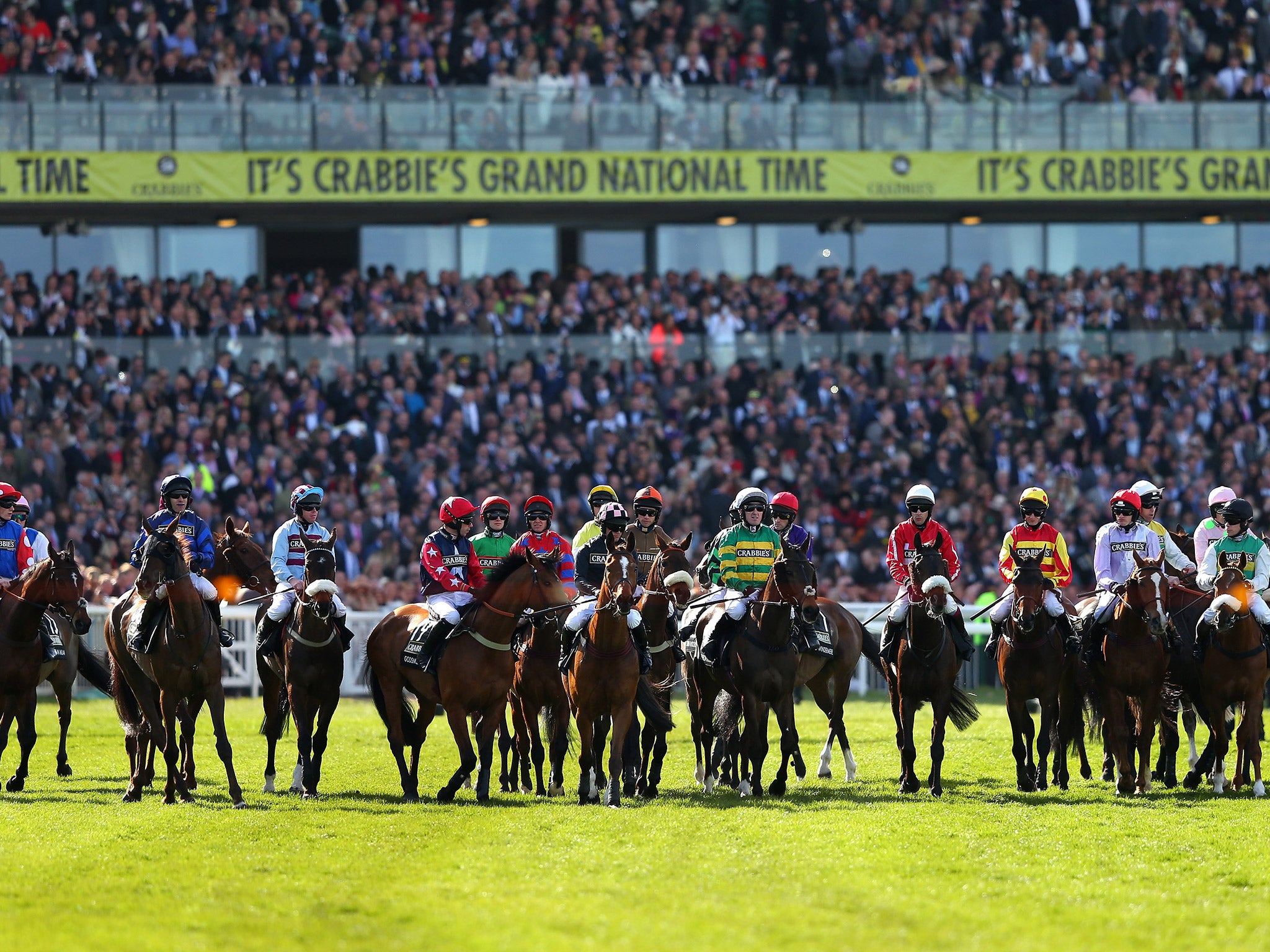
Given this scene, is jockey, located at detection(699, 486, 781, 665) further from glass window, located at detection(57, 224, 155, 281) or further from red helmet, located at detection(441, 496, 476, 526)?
glass window, located at detection(57, 224, 155, 281)

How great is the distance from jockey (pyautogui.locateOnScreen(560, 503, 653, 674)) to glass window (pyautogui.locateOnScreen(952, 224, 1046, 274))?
2050 cm

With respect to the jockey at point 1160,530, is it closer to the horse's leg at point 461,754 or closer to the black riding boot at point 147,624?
the horse's leg at point 461,754

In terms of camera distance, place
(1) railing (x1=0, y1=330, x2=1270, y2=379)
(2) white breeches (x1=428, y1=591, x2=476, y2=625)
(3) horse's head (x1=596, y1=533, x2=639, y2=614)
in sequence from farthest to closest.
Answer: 1. (1) railing (x1=0, y1=330, x2=1270, y2=379)
2. (2) white breeches (x1=428, y1=591, x2=476, y2=625)
3. (3) horse's head (x1=596, y1=533, x2=639, y2=614)

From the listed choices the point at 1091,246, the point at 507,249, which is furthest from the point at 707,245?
the point at 1091,246

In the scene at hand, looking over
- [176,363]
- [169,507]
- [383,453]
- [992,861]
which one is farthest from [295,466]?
[992,861]

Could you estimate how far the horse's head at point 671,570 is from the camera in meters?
12.7

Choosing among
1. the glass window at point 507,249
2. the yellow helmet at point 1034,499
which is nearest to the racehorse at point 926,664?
the yellow helmet at point 1034,499

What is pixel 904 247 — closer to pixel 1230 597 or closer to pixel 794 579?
pixel 1230 597

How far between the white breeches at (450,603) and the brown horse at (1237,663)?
5.24 metres

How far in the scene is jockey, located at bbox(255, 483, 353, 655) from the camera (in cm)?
1330

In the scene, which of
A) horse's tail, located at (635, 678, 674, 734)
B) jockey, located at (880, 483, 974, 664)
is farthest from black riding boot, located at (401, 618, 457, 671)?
jockey, located at (880, 483, 974, 664)

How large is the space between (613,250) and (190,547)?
2027cm

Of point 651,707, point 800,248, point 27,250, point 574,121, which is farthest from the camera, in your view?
point 800,248

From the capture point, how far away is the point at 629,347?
89.3 feet
